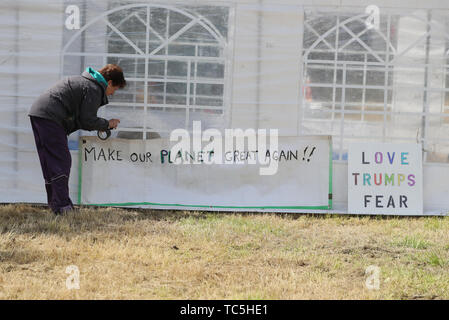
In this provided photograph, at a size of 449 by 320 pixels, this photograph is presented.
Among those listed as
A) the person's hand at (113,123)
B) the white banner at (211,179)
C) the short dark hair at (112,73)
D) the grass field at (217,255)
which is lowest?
the grass field at (217,255)

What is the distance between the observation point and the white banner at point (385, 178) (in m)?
6.31

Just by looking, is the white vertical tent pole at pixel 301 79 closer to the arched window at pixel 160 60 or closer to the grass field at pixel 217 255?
the arched window at pixel 160 60

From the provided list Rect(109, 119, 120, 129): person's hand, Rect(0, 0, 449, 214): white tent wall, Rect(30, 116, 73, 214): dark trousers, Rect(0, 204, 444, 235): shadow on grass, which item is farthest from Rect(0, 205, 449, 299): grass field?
Rect(109, 119, 120, 129): person's hand

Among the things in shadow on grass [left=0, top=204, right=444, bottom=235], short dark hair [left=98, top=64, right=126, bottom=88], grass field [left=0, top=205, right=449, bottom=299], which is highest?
short dark hair [left=98, top=64, right=126, bottom=88]

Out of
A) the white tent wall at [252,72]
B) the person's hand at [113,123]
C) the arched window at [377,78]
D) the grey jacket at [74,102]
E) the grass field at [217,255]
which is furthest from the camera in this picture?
the arched window at [377,78]

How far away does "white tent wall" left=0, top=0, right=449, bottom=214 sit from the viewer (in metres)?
6.29

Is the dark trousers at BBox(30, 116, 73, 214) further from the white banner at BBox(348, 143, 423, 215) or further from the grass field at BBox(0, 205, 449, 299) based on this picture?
the white banner at BBox(348, 143, 423, 215)

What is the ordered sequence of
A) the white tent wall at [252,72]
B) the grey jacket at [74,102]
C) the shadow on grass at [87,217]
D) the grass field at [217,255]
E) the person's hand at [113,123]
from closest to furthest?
the grass field at [217,255] < the shadow on grass at [87,217] < the grey jacket at [74,102] < the person's hand at [113,123] < the white tent wall at [252,72]

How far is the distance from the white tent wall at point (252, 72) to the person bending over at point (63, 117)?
0.63 m

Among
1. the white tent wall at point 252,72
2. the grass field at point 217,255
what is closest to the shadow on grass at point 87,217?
the grass field at point 217,255

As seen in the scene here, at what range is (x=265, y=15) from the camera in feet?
20.8

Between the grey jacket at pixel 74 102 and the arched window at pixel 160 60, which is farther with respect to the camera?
the arched window at pixel 160 60

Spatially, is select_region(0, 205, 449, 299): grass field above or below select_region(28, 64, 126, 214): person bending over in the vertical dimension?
below

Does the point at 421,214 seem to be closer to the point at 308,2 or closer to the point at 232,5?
the point at 308,2
